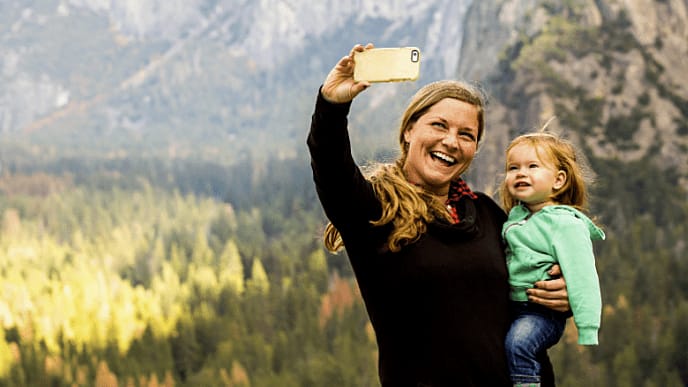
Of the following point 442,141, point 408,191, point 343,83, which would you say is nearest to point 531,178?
point 442,141

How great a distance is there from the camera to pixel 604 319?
4547 centimetres

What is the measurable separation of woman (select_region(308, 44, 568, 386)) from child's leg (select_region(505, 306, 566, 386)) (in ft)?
0.14

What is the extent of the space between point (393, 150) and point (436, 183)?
34 centimetres

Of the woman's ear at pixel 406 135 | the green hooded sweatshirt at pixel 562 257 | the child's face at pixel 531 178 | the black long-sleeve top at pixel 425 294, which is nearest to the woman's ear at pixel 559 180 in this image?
the child's face at pixel 531 178

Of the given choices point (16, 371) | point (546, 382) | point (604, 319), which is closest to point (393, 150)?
point (546, 382)

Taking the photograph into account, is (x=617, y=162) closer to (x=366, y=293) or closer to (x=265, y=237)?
(x=265, y=237)

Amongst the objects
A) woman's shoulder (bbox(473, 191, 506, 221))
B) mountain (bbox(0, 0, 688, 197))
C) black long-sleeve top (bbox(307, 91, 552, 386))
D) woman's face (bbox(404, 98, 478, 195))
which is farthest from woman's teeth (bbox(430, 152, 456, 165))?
mountain (bbox(0, 0, 688, 197))

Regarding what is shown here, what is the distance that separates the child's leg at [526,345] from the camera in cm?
314

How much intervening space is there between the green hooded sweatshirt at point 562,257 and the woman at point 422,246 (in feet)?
0.22

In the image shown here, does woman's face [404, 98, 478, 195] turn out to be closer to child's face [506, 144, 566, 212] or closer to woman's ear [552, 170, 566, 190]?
child's face [506, 144, 566, 212]

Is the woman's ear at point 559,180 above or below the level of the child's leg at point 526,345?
above

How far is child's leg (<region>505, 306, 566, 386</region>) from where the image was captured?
10.3ft

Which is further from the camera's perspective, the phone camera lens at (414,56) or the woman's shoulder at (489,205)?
the woman's shoulder at (489,205)

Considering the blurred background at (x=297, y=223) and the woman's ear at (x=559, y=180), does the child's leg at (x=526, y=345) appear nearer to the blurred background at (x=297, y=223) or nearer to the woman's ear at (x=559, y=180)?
the woman's ear at (x=559, y=180)
